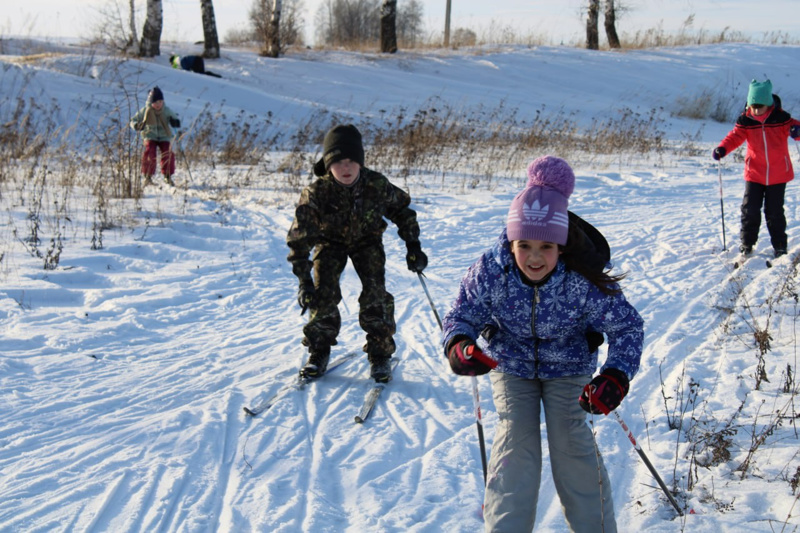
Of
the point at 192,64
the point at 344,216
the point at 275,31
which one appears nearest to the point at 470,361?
the point at 344,216

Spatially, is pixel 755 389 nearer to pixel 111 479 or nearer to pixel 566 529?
pixel 566 529

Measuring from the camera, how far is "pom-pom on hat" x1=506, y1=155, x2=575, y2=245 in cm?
272

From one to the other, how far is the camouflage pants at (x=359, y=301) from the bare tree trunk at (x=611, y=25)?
2889cm

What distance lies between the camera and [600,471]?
8.75ft

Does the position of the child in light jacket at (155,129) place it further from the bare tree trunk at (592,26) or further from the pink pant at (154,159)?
the bare tree trunk at (592,26)

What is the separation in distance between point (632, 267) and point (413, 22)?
196 feet

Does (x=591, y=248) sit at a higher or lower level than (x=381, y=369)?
higher

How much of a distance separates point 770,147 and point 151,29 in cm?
1897

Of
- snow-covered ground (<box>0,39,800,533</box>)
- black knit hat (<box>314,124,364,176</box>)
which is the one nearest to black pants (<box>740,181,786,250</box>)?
snow-covered ground (<box>0,39,800,533</box>)

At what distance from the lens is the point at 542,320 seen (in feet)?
9.25

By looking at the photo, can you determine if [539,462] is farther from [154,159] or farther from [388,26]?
[388,26]

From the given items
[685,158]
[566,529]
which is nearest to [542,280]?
[566,529]

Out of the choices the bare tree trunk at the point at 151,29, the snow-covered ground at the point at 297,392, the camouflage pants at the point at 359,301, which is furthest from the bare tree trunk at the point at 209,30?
the camouflage pants at the point at 359,301

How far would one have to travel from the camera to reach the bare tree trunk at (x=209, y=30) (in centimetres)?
2166
